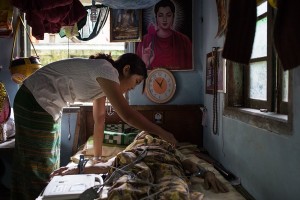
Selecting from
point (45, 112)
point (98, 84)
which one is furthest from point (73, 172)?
point (98, 84)

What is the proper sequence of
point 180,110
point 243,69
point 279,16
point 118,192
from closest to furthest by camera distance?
point 279,16
point 118,192
point 243,69
point 180,110

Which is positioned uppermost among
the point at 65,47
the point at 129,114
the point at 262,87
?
the point at 65,47

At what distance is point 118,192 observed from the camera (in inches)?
48.0

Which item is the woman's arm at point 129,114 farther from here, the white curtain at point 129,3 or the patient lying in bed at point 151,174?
the white curtain at point 129,3

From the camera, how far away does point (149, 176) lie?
Result: 1.44 meters

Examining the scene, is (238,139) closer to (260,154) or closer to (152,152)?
(260,154)

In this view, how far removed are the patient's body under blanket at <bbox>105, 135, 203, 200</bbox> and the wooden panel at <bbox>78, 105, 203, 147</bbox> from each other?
105 cm

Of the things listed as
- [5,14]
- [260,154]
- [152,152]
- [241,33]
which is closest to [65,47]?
[5,14]

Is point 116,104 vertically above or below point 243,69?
below

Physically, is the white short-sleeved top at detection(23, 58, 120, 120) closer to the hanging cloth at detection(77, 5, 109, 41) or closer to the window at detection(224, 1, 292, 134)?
the window at detection(224, 1, 292, 134)

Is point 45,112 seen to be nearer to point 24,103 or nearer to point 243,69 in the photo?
point 24,103

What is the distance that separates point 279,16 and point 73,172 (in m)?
1.28

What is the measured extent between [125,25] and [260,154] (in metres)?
1.97

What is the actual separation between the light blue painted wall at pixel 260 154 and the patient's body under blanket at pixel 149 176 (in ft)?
1.19
